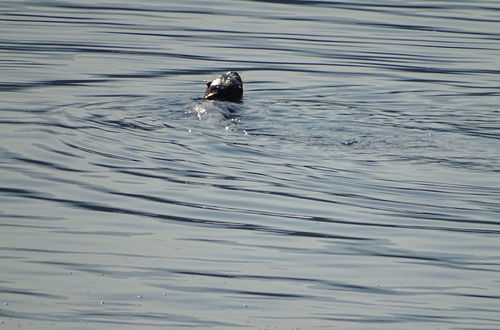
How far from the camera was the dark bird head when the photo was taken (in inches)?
514

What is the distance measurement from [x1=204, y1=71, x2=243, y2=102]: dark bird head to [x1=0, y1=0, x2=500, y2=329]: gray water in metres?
0.28

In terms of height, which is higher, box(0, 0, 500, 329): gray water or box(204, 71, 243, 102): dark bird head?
box(204, 71, 243, 102): dark bird head

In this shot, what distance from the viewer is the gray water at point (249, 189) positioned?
6887 millimetres

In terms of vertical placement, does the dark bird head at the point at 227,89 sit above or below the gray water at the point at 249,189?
above

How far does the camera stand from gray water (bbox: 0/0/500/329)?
6.89 metres

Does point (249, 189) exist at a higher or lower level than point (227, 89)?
lower

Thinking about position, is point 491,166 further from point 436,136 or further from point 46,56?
point 46,56

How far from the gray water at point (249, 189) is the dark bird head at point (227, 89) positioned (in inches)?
10.9

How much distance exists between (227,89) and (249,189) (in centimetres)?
395

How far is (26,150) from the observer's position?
10367mm

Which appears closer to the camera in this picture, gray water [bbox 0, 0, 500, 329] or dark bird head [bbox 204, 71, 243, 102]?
gray water [bbox 0, 0, 500, 329]

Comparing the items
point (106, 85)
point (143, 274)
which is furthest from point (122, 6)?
point (143, 274)

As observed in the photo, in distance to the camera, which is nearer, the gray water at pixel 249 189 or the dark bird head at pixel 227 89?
the gray water at pixel 249 189

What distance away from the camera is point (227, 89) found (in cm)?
1307
